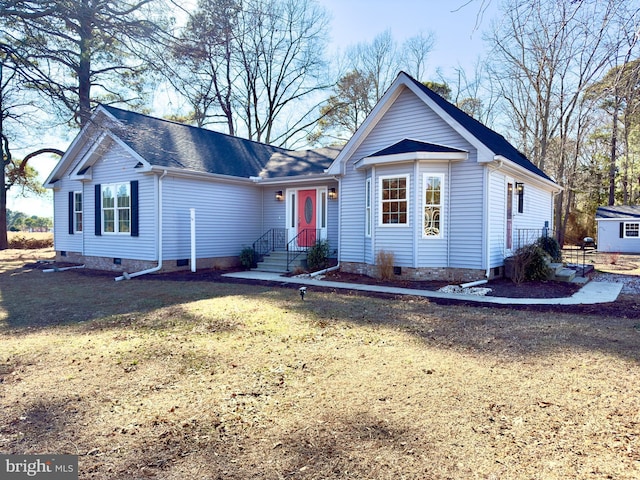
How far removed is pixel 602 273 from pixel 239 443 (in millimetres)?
14713

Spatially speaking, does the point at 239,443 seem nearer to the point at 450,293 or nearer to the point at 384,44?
the point at 450,293

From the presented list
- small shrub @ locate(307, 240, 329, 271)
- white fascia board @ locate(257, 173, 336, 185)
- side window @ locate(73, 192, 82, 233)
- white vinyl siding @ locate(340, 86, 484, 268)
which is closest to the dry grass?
white vinyl siding @ locate(340, 86, 484, 268)

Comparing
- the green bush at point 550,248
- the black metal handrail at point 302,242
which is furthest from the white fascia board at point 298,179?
the green bush at point 550,248

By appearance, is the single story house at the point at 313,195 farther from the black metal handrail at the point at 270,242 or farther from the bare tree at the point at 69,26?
the bare tree at the point at 69,26

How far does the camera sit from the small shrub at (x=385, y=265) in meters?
10.8

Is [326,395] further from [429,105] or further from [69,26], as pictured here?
[429,105]

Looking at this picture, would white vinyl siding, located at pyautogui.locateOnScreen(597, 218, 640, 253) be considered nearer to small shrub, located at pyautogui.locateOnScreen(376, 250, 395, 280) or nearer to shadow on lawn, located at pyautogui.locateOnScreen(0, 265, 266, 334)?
small shrub, located at pyautogui.locateOnScreen(376, 250, 395, 280)

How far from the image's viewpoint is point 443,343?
520 centimetres

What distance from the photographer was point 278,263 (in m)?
13.5

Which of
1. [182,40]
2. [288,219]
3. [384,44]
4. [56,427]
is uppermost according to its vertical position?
[384,44]

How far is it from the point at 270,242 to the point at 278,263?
1.99 meters

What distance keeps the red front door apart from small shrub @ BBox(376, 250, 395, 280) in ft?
11.7

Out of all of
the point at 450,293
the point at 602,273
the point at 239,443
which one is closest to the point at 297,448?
the point at 239,443

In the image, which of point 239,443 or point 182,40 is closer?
point 239,443
